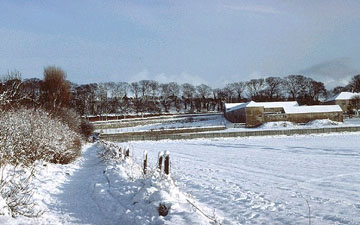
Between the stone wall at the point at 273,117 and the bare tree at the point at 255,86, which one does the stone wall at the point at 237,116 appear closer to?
the stone wall at the point at 273,117

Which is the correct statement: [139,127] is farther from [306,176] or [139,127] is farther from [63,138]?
[306,176]

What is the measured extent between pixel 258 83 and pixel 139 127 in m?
49.6

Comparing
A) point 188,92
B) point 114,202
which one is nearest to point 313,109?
point 188,92

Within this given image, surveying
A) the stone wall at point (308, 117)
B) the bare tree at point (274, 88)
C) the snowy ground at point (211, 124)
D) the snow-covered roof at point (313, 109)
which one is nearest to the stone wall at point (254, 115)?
the snowy ground at point (211, 124)

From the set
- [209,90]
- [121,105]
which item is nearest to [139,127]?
[121,105]

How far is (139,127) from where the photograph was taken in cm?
6438

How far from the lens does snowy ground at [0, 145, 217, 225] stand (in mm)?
6219

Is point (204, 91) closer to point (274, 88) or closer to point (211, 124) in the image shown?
point (274, 88)

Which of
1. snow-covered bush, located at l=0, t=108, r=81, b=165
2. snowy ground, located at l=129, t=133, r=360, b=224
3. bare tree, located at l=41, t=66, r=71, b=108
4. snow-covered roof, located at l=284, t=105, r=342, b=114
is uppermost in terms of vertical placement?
bare tree, located at l=41, t=66, r=71, b=108

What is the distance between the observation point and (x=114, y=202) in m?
7.90

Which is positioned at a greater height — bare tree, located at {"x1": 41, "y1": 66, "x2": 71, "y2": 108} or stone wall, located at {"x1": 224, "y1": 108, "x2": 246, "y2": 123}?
bare tree, located at {"x1": 41, "y1": 66, "x2": 71, "y2": 108}

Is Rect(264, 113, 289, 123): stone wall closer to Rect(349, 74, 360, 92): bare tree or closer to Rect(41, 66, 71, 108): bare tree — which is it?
Rect(41, 66, 71, 108): bare tree

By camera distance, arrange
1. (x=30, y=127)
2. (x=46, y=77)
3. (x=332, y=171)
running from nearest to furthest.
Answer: (x=332, y=171) → (x=30, y=127) → (x=46, y=77)

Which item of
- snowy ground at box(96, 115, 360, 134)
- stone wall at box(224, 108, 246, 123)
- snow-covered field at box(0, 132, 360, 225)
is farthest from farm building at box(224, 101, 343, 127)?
A: snow-covered field at box(0, 132, 360, 225)
